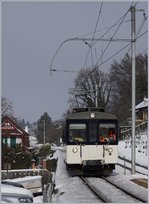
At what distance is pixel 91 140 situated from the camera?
21.7 meters

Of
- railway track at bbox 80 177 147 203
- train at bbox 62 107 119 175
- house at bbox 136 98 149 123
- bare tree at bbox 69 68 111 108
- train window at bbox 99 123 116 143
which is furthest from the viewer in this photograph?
house at bbox 136 98 149 123

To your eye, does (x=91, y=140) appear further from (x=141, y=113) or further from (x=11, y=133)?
(x=141, y=113)

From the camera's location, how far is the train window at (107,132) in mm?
21797

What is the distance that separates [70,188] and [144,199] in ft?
12.9

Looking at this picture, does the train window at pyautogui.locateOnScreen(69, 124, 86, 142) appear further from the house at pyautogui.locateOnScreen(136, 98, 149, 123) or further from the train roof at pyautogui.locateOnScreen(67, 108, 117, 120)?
the house at pyautogui.locateOnScreen(136, 98, 149, 123)

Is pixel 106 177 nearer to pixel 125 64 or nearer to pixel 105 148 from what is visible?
pixel 105 148

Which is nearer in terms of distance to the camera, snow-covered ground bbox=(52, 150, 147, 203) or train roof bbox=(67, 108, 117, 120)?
snow-covered ground bbox=(52, 150, 147, 203)

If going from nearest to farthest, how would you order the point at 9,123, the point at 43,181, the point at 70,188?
the point at 70,188 → the point at 43,181 → the point at 9,123

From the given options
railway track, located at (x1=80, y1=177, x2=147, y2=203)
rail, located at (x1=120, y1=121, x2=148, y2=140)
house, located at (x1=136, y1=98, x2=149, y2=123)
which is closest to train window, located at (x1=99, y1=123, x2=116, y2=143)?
railway track, located at (x1=80, y1=177, x2=147, y2=203)

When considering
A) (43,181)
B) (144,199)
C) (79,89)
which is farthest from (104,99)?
(144,199)

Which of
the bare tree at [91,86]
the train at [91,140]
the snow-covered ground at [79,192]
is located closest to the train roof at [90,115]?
the train at [91,140]

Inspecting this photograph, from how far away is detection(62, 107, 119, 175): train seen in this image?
70.7ft

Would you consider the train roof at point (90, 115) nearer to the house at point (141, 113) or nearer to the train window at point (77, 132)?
the train window at point (77, 132)

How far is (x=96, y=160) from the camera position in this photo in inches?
847
